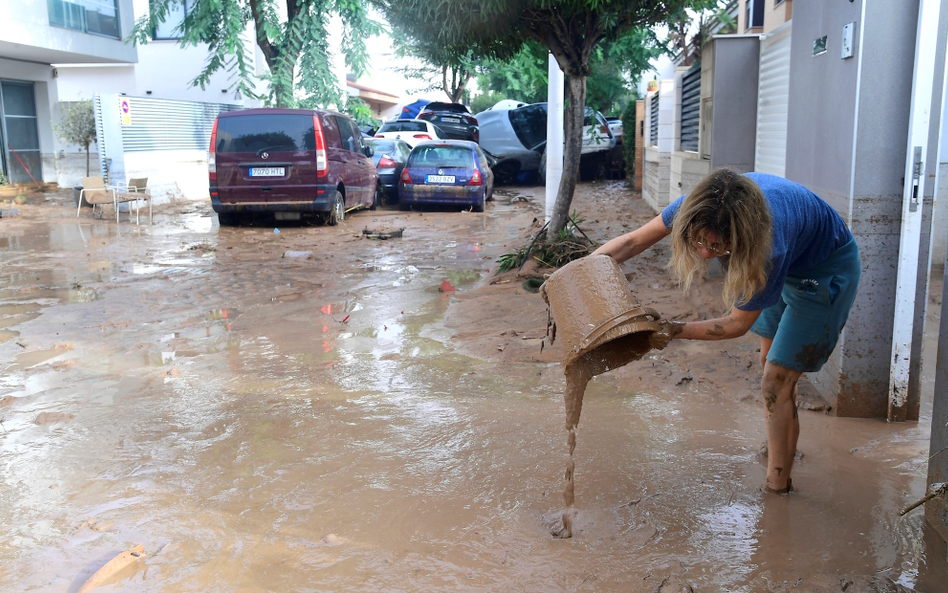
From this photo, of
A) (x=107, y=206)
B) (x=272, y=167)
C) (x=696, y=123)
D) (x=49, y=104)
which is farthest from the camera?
(x=49, y=104)

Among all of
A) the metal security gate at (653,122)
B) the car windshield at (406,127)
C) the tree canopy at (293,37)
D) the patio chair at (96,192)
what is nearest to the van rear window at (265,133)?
the patio chair at (96,192)

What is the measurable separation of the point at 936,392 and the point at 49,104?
21.6m

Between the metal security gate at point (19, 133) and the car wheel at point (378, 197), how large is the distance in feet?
30.2

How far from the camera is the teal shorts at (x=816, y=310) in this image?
3.16 meters

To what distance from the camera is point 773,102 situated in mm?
6891

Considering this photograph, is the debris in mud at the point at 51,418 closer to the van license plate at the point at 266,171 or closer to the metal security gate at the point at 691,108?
the metal security gate at the point at 691,108

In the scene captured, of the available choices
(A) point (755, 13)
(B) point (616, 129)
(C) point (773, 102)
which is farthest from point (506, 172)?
(C) point (773, 102)

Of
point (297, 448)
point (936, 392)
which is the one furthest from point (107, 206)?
point (936, 392)

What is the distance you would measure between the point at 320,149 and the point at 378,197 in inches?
181

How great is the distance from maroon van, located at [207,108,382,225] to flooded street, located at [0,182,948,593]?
202 inches

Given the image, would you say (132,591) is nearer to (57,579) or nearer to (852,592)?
(57,579)

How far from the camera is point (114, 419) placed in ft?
14.4

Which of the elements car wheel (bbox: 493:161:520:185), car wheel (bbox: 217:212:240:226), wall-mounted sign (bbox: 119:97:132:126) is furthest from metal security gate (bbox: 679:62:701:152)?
wall-mounted sign (bbox: 119:97:132:126)

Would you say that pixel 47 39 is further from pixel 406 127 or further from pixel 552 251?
pixel 552 251
